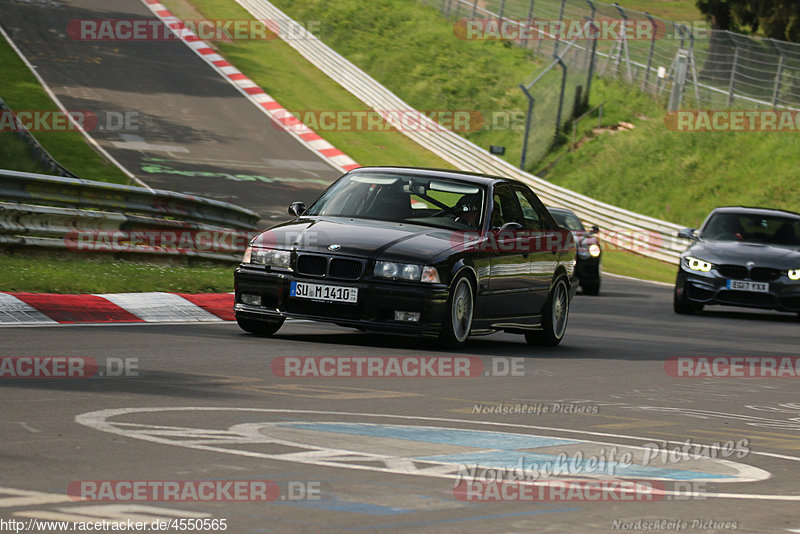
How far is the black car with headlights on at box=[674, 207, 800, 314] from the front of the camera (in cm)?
1836

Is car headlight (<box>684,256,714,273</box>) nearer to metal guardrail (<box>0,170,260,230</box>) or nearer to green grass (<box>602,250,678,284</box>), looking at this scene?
metal guardrail (<box>0,170,260,230</box>)

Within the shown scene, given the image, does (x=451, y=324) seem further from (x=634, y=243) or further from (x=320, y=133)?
Answer: (x=320, y=133)

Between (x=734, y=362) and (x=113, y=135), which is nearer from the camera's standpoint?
(x=734, y=362)

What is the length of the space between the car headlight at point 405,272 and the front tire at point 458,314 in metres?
0.26

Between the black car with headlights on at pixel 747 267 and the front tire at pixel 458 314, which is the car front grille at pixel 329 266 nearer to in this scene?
the front tire at pixel 458 314

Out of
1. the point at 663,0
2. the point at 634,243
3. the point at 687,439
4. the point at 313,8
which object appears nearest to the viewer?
the point at 687,439

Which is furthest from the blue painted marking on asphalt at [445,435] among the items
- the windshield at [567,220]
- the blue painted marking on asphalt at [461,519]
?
the windshield at [567,220]

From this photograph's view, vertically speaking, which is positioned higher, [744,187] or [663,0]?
[663,0]

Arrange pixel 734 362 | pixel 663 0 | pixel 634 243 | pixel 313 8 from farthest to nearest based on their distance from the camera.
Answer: pixel 663 0, pixel 313 8, pixel 634 243, pixel 734 362

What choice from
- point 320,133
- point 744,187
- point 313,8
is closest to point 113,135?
point 320,133

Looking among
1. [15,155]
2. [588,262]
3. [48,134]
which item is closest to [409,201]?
[588,262]

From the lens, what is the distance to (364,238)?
35.7 ft

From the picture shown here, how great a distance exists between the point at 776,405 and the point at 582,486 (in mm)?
4348

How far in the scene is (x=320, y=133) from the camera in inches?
1513
